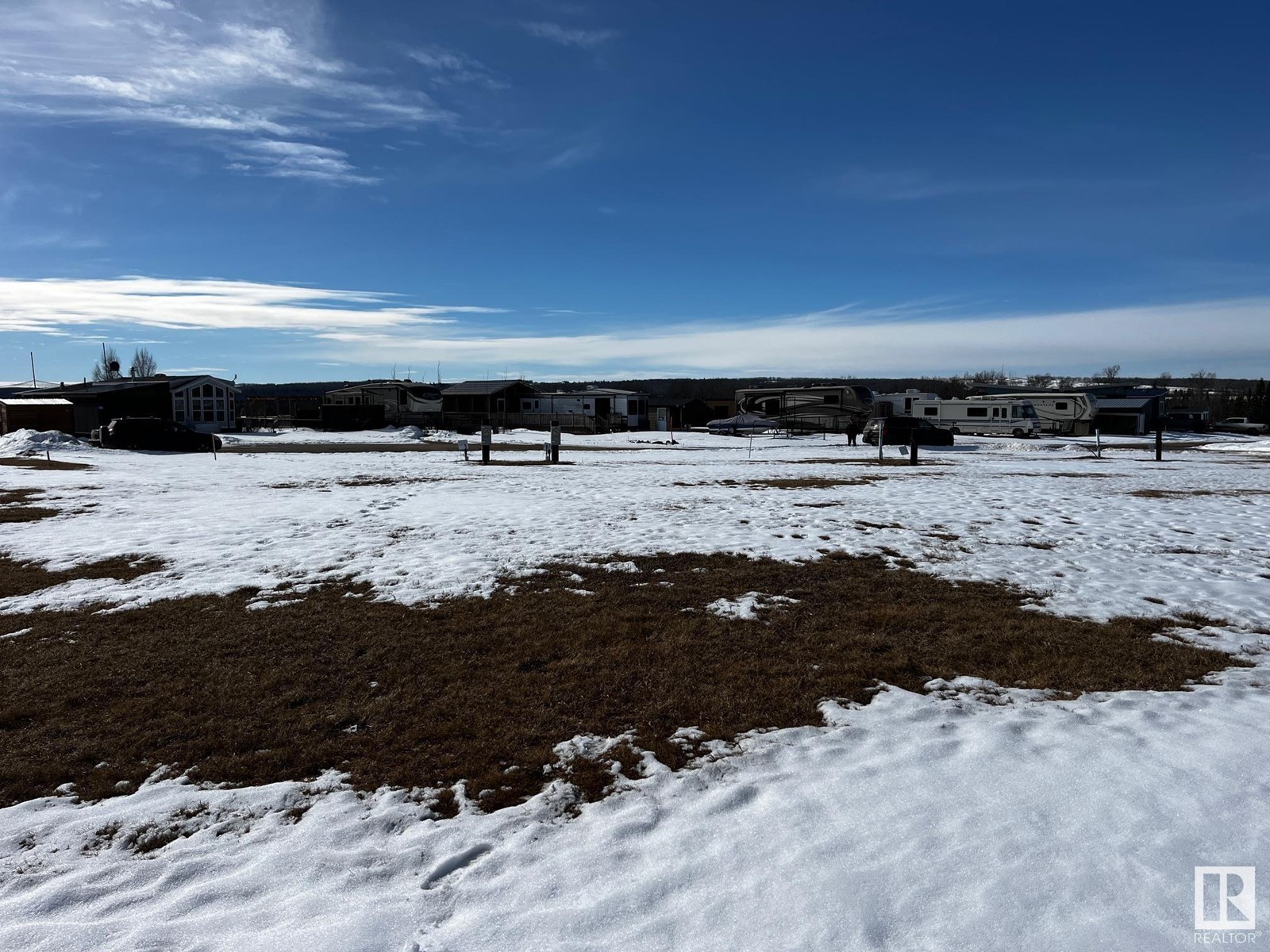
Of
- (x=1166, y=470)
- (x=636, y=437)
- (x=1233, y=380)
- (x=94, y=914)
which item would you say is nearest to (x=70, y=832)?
(x=94, y=914)

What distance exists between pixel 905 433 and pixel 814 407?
523 inches

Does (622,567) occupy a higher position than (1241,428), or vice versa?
(622,567)

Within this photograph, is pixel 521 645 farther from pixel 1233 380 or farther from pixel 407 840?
pixel 1233 380

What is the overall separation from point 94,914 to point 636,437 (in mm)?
45049

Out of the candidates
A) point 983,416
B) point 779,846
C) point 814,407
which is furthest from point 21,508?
point 983,416

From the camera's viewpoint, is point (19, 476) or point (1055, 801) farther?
point (19, 476)

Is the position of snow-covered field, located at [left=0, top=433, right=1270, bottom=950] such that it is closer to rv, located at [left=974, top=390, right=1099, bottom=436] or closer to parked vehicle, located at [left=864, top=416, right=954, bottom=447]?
parked vehicle, located at [left=864, top=416, right=954, bottom=447]

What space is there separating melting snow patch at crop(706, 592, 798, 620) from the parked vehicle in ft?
102

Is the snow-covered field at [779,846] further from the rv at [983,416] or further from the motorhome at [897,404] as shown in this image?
the motorhome at [897,404]

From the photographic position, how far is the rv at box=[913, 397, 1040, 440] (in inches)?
1994

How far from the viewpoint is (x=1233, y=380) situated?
184375mm

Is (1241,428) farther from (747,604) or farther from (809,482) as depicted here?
(747,604)

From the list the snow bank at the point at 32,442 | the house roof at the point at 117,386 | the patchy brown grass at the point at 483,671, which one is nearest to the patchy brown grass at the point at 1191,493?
the patchy brown grass at the point at 483,671

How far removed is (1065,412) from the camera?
176ft
